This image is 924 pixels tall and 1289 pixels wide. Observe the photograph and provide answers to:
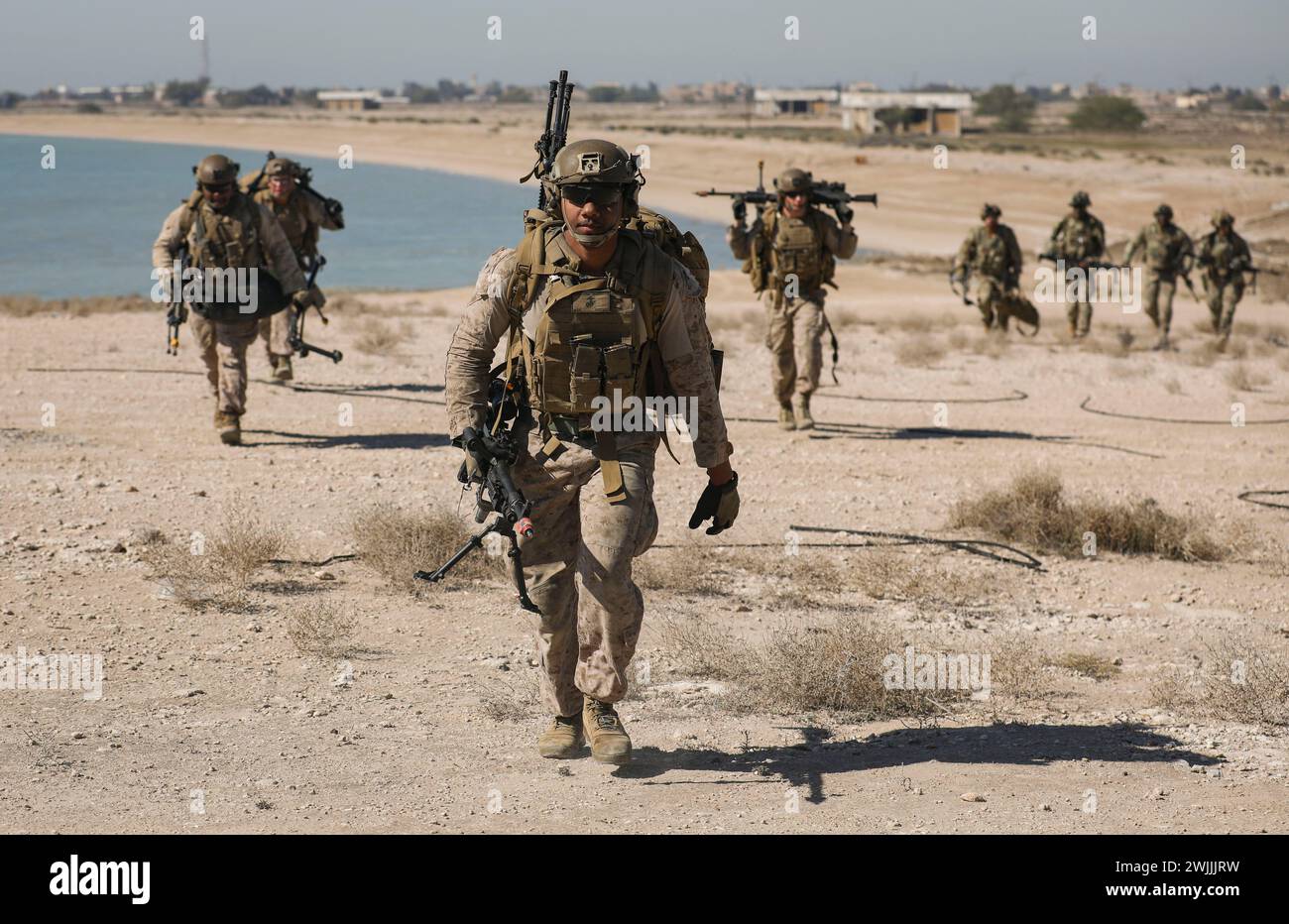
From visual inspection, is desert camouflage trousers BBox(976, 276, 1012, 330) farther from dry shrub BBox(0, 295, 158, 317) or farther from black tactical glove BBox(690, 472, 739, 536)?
black tactical glove BBox(690, 472, 739, 536)

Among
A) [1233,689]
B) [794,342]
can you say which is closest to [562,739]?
[1233,689]

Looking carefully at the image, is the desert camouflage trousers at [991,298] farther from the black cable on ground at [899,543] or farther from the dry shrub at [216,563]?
the dry shrub at [216,563]

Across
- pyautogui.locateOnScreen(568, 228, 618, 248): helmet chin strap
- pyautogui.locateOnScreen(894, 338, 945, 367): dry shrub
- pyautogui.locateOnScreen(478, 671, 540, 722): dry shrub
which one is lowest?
pyautogui.locateOnScreen(478, 671, 540, 722): dry shrub

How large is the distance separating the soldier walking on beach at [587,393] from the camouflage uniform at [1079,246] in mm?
15080

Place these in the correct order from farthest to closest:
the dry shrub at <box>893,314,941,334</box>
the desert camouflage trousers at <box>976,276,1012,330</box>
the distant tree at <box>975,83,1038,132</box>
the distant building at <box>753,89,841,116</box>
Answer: the distant building at <box>753,89,841,116</box>
the distant tree at <box>975,83,1038,132</box>
the dry shrub at <box>893,314,941,334</box>
the desert camouflage trousers at <box>976,276,1012,330</box>

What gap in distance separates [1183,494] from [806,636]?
473 cm

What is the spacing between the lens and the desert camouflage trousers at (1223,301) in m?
19.5

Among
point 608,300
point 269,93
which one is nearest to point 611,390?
point 608,300

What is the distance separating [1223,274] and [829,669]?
50.2 feet

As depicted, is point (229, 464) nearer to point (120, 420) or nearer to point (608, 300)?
point (120, 420)

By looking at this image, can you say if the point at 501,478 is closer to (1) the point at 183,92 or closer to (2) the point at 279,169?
(2) the point at 279,169

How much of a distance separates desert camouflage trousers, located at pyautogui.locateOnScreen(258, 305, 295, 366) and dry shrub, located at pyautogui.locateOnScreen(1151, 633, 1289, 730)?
8.69 m

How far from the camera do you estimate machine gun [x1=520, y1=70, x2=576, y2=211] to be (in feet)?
19.9

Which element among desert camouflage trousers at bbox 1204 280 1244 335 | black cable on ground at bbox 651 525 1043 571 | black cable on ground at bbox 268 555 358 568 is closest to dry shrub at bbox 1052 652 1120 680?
black cable on ground at bbox 651 525 1043 571
